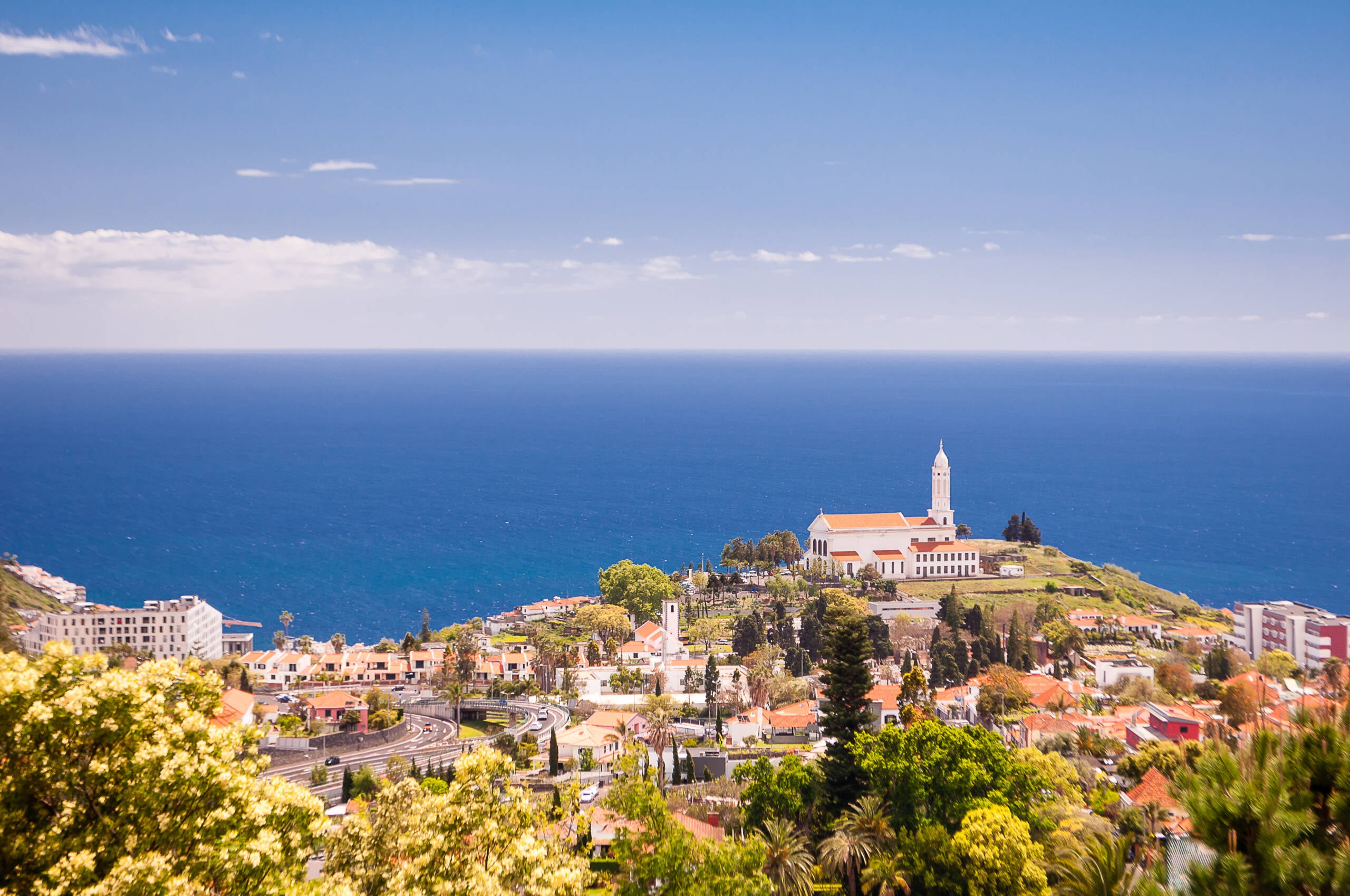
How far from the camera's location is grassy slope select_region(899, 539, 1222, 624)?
58.1 m

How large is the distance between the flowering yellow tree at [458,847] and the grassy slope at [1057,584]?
5113cm

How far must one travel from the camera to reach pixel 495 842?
9.99 m

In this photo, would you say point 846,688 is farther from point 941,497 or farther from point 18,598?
point 18,598

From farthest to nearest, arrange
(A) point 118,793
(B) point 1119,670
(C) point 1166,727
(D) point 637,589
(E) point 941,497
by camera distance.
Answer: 1. (E) point 941,497
2. (D) point 637,589
3. (B) point 1119,670
4. (C) point 1166,727
5. (A) point 118,793

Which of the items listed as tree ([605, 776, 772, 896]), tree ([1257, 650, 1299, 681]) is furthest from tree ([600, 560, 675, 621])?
tree ([605, 776, 772, 896])

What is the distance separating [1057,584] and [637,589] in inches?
1036

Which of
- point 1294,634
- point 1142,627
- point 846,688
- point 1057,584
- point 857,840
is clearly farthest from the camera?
point 1057,584

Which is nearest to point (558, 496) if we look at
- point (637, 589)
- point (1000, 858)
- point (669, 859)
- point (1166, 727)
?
point (637, 589)

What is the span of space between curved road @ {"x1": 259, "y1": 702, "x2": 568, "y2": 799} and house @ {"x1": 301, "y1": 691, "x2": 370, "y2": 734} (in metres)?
2.00

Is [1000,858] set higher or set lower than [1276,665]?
higher

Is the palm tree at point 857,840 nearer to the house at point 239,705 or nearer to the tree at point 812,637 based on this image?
the house at point 239,705

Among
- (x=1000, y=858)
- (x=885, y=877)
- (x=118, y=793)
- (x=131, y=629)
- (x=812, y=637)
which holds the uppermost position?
(x=118, y=793)

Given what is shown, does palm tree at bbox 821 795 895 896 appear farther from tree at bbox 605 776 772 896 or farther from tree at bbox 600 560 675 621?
tree at bbox 600 560 675 621

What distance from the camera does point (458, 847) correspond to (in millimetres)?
9906
